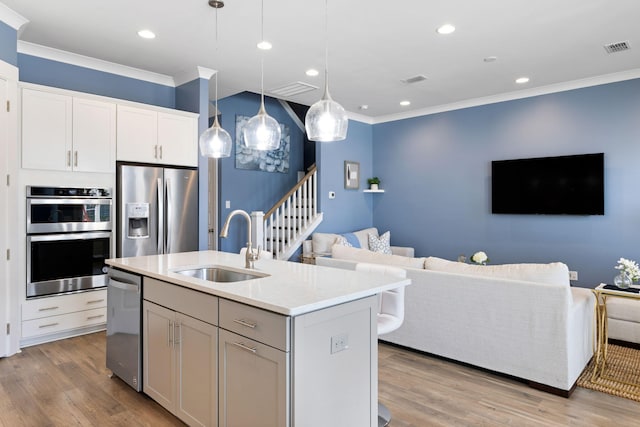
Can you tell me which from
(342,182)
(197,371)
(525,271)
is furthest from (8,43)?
(342,182)

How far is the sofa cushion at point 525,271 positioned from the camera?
284 cm

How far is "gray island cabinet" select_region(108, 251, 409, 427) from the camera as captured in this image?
5.62ft

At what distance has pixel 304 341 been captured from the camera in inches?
67.9

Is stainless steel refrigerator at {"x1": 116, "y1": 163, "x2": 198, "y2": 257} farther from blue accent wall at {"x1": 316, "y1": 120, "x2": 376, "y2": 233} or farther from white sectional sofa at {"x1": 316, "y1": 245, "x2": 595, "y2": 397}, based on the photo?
blue accent wall at {"x1": 316, "y1": 120, "x2": 376, "y2": 233}

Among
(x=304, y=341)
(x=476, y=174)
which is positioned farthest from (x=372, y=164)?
(x=304, y=341)

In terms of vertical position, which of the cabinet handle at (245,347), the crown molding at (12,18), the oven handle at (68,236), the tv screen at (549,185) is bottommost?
the cabinet handle at (245,347)

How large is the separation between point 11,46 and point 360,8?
115 inches

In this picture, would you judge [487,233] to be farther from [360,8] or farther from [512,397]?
[360,8]

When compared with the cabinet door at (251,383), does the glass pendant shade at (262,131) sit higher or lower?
higher

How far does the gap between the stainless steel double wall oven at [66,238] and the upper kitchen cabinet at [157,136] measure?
0.54m

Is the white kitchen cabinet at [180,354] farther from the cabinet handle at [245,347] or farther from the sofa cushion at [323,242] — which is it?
the sofa cushion at [323,242]

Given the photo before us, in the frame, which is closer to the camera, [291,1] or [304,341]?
[304,341]

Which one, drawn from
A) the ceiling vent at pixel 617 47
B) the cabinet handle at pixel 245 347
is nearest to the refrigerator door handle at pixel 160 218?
the cabinet handle at pixel 245 347

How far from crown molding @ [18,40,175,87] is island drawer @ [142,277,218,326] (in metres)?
2.97
